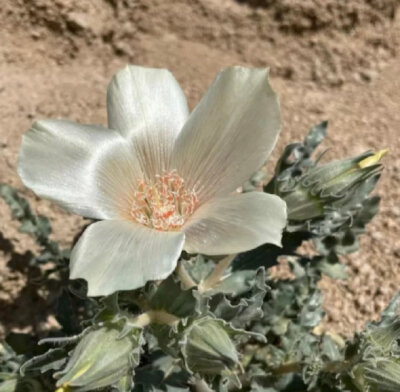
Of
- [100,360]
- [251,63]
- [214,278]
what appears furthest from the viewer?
[251,63]

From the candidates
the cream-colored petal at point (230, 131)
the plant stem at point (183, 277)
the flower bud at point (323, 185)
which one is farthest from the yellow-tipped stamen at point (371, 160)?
the plant stem at point (183, 277)

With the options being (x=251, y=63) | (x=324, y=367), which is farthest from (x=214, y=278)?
(x=251, y=63)

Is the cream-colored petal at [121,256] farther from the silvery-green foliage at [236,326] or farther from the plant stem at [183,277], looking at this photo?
the plant stem at [183,277]

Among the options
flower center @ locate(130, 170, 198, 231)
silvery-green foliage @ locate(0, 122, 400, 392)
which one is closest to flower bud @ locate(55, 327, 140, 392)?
silvery-green foliage @ locate(0, 122, 400, 392)

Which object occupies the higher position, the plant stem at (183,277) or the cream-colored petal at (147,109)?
the cream-colored petal at (147,109)

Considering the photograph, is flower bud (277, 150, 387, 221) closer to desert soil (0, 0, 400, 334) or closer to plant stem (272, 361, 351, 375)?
plant stem (272, 361, 351, 375)

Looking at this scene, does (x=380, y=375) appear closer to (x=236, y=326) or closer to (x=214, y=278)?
(x=236, y=326)
